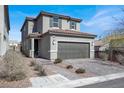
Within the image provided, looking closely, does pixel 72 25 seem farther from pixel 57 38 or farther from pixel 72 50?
pixel 57 38

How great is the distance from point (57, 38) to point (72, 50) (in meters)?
2.56

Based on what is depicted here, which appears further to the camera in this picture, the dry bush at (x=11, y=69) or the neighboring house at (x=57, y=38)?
the neighboring house at (x=57, y=38)

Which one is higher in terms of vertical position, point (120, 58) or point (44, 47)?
point (44, 47)

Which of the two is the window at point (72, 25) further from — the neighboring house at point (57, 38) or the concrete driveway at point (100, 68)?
the concrete driveway at point (100, 68)

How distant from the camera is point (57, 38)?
18.1m

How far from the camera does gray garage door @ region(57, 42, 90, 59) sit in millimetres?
18425

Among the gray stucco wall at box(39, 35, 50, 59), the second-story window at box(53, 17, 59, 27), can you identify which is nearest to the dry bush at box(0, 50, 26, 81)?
the gray stucco wall at box(39, 35, 50, 59)

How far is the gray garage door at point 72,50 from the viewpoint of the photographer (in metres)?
18.4

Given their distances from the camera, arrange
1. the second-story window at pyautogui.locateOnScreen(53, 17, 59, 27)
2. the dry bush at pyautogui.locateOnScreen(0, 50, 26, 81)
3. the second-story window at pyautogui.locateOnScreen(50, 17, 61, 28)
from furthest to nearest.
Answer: the second-story window at pyautogui.locateOnScreen(53, 17, 59, 27), the second-story window at pyautogui.locateOnScreen(50, 17, 61, 28), the dry bush at pyautogui.locateOnScreen(0, 50, 26, 81)

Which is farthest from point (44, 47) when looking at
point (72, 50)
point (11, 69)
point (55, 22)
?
point (11, 69)

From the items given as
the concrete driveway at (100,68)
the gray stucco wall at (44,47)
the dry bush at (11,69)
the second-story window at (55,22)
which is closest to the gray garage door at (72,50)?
the gray stucco wall at (44,47)

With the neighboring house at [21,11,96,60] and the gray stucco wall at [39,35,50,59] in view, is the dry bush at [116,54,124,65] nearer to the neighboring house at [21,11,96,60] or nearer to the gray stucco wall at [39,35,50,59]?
the neighboring house at [21,11,96,60]
